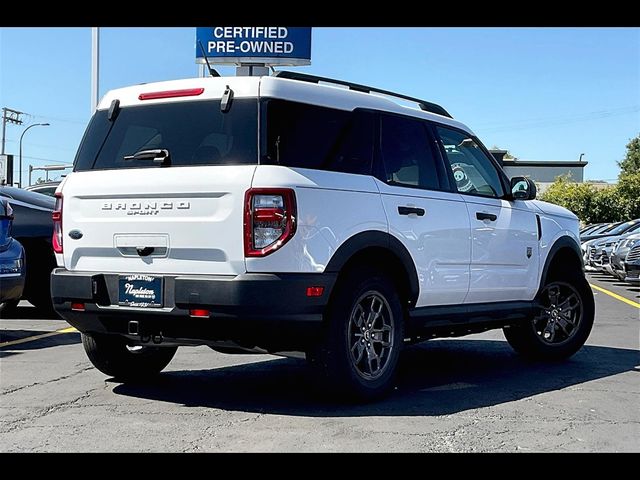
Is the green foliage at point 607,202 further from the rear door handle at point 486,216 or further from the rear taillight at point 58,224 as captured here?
the rear taillight at point 58,224

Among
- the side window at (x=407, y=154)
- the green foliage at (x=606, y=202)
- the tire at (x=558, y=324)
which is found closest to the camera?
the side window at (x=407, y=154)

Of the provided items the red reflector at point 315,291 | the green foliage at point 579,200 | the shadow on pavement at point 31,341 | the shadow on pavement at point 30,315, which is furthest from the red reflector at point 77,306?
the green foliage at point 579,200

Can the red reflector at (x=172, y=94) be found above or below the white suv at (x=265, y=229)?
above

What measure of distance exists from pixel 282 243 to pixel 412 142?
1776mm

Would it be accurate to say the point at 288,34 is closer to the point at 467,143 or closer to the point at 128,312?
the point at 467,143

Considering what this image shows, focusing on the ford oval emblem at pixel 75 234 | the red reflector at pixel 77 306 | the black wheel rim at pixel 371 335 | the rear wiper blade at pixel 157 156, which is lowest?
the black wheel rim at pixel 371 335

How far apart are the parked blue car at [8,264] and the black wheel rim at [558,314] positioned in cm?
505

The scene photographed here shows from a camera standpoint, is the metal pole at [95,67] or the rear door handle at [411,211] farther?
the metal pole at [95,67]

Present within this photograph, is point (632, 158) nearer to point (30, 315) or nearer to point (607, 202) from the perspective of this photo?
point (607, 202)

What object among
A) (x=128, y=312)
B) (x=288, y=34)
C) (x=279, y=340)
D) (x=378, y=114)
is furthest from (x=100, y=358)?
(x=288, y=34)

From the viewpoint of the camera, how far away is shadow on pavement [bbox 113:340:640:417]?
5.44 metres

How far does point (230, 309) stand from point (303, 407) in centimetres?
95

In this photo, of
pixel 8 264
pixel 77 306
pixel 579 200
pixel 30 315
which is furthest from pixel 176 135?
pixel 579 200

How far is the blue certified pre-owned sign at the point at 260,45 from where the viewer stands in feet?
82.4
